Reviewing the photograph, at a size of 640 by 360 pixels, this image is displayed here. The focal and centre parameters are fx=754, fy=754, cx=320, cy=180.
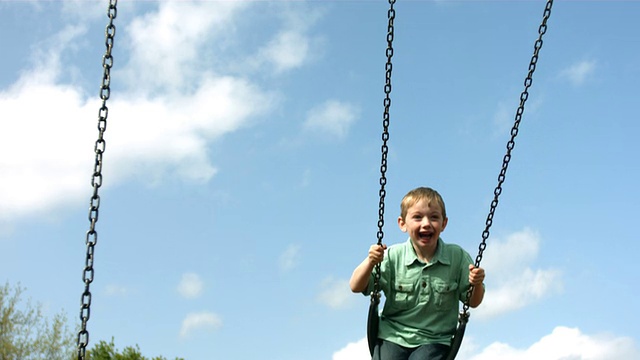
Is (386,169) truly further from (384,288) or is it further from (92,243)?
(92,243)

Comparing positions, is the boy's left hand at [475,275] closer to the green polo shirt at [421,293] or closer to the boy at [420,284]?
the boy at [420,284]

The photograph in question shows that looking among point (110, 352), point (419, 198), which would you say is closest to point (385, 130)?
point (419, 198)

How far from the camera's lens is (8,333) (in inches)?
790

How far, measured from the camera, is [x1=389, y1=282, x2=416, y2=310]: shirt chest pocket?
4.79 m

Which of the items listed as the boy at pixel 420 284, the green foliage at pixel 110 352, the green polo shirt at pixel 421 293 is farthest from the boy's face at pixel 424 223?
the green foliage at pixel 110 352

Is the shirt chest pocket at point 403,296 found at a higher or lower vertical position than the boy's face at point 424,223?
lower

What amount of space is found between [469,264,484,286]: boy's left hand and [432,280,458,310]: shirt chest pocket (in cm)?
13

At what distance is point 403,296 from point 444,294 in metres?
0.26

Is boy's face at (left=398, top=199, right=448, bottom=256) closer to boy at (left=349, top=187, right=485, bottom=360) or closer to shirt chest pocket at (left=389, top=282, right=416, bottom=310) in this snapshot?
boy at (left=349, top=187, right=485, bottom=360)

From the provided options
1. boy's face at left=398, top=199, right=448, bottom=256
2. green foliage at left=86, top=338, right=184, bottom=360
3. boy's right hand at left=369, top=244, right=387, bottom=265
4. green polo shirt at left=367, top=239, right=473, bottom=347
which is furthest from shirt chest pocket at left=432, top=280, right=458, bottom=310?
green foliage at left=86, top=338, right=184, bottom=360

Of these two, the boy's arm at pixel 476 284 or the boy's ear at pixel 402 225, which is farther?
the boy's ear at pixel 402 225

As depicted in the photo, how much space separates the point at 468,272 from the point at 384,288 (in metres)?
0.56

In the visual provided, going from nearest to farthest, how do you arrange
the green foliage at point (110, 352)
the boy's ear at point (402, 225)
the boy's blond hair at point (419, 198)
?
the boy's blond hair at point (419, 198)
the boy's ear at point (402, 225)
the green foliage at point (110, 352)

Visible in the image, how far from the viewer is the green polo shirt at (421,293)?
4734 millimetres
